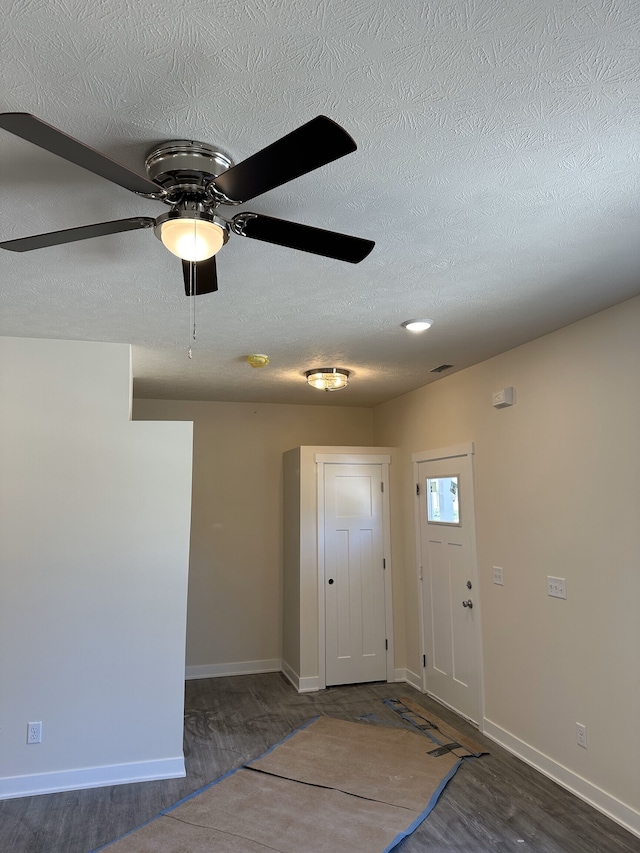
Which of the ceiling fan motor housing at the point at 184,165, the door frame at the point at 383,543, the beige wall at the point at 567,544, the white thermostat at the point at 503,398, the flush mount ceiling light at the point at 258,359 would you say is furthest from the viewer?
the door frame at the point at 383,543

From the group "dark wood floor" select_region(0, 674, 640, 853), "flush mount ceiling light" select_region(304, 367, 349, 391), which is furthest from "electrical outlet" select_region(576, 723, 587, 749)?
"flush mount ceiling light" select_region(304, 367, 349, 391)

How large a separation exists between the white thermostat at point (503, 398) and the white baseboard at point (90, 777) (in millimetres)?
2977

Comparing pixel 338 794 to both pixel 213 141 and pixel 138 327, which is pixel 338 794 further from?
pixel 213 141

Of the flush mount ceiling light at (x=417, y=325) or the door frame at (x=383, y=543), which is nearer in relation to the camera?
the flush mount ceiling light at (x=417, y=325)

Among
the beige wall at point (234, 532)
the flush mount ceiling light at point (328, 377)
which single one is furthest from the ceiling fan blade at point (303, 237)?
Result: the beige wall at point (234, 532)

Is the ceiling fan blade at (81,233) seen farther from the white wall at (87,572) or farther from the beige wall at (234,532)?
the beige wall at (234,532)

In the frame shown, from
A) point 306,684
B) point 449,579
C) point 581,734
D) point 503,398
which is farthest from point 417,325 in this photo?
point 306,684

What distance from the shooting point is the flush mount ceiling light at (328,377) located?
4.32 metres

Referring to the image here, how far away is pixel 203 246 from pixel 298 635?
406 cm

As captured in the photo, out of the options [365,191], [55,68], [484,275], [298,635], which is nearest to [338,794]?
[298,635]

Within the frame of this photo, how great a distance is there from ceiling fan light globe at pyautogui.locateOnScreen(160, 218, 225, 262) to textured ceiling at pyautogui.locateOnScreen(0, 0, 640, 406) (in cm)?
22

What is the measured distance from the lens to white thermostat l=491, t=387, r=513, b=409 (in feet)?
12.3

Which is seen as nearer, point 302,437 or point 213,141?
point 213,141

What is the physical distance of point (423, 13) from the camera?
1164 mm
